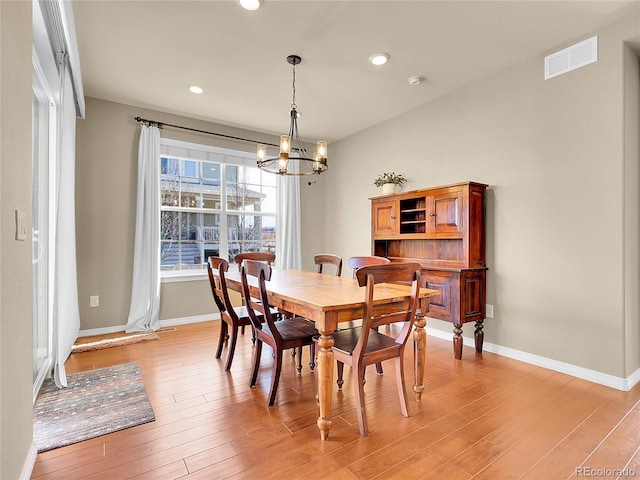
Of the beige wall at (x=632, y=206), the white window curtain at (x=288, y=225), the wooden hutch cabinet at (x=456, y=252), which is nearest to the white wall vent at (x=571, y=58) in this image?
the beige wall at (x=632, y=206)

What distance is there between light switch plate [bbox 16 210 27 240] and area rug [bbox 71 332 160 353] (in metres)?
2.37

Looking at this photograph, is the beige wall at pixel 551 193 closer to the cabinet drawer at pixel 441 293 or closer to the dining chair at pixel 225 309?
the cabinet drawer at pixel 441 293

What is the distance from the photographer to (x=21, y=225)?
1419mm

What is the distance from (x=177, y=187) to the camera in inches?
178

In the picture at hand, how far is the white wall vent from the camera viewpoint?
2639mm

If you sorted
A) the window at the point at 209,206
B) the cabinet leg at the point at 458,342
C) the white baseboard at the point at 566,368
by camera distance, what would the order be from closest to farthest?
the white baseboard at the point at 566,368, the cabinet leg at the point at 458,342, the window at the point at 209,206

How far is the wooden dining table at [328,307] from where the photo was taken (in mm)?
1806

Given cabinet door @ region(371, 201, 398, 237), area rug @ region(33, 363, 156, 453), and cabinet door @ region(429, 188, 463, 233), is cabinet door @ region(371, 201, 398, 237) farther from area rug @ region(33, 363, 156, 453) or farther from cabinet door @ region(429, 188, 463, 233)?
area rug @ region(33, 363, 156, 453)

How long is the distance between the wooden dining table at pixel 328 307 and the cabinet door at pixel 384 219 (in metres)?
1.49

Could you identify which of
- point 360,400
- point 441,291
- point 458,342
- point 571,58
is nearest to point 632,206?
point 571,58

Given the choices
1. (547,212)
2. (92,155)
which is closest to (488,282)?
(547,212)

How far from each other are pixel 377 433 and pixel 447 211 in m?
2.19

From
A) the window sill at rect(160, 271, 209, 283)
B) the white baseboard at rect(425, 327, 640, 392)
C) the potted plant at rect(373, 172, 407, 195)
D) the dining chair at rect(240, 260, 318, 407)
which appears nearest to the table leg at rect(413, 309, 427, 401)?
the dining chair at rect(240, 260, 318, 407)

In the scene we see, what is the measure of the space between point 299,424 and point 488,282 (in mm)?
2334
